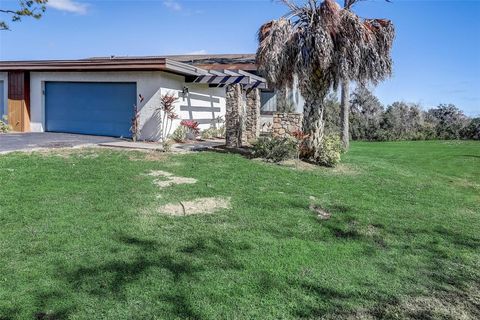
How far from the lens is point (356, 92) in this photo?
1191 inches

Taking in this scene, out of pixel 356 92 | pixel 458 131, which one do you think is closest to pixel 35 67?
pixel 356 92

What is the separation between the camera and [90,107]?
1595 centimetres

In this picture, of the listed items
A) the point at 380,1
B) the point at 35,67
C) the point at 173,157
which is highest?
the point at 380,1

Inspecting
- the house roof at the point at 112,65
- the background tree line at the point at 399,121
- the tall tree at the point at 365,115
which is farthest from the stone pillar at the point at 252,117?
the tall tree at the point at 365,115

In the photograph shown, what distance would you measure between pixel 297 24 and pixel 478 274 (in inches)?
324

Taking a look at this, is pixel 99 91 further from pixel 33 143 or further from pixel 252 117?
pixel 252 117

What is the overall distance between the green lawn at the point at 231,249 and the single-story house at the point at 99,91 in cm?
622

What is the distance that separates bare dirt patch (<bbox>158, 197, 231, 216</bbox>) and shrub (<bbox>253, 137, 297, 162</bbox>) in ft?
13.9

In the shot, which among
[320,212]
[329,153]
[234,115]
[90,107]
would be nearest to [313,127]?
[329,153]

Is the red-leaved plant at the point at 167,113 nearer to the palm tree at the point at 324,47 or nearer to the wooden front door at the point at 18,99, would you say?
the palm tree at the point at 324,47

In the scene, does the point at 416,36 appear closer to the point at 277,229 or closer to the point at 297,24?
the point at 297,24

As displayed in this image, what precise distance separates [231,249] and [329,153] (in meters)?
6.89

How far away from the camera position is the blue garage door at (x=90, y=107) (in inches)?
603

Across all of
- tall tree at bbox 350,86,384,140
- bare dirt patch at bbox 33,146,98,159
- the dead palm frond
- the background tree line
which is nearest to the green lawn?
bare dirt patch at bbox 33,146,98,159
